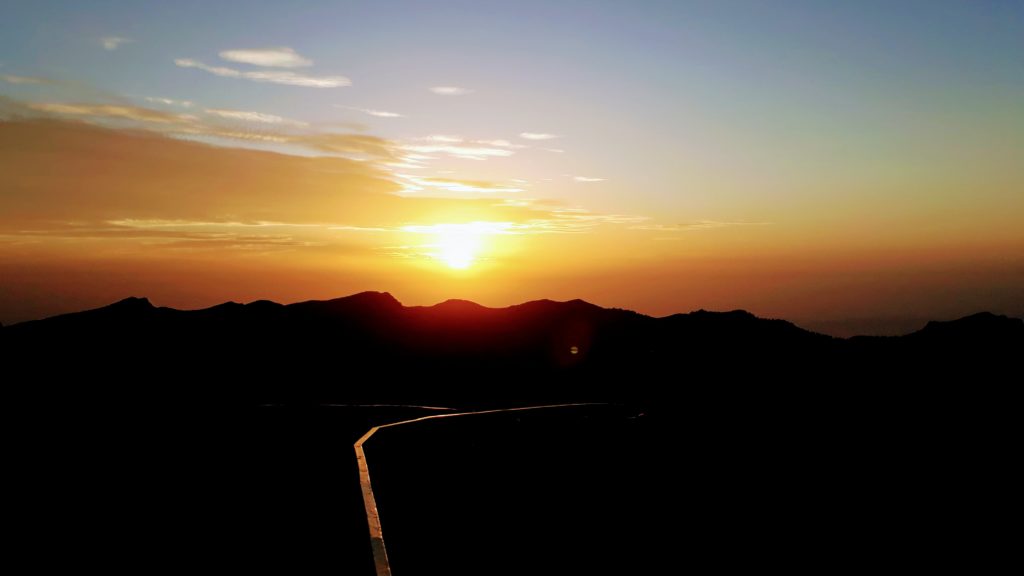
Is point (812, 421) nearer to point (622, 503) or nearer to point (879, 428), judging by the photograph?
point (879, 428)

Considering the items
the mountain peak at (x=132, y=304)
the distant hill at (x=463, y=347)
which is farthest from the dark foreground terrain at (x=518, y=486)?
the mountain peak at (x=132, y=304)

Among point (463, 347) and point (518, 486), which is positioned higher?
point (518, 486)

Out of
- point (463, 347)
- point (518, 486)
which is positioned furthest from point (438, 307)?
point (518, 486)

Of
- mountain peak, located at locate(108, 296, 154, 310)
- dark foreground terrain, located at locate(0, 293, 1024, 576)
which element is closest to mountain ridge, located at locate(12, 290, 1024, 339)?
mountain peak, located at locate(108, 296, 154, 310)

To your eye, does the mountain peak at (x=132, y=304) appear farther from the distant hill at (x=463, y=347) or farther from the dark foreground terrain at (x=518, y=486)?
the dark foreground terrain at (x=518, y=486)

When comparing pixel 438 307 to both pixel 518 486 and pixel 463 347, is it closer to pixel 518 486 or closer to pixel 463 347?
pixel 463 347

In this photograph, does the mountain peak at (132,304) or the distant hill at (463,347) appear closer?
the distant hill at (463,347)

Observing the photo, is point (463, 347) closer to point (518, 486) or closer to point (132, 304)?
point (132, 304)

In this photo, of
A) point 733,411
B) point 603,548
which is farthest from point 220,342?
point 603,548

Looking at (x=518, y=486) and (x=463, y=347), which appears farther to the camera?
(x=463, y=347)
